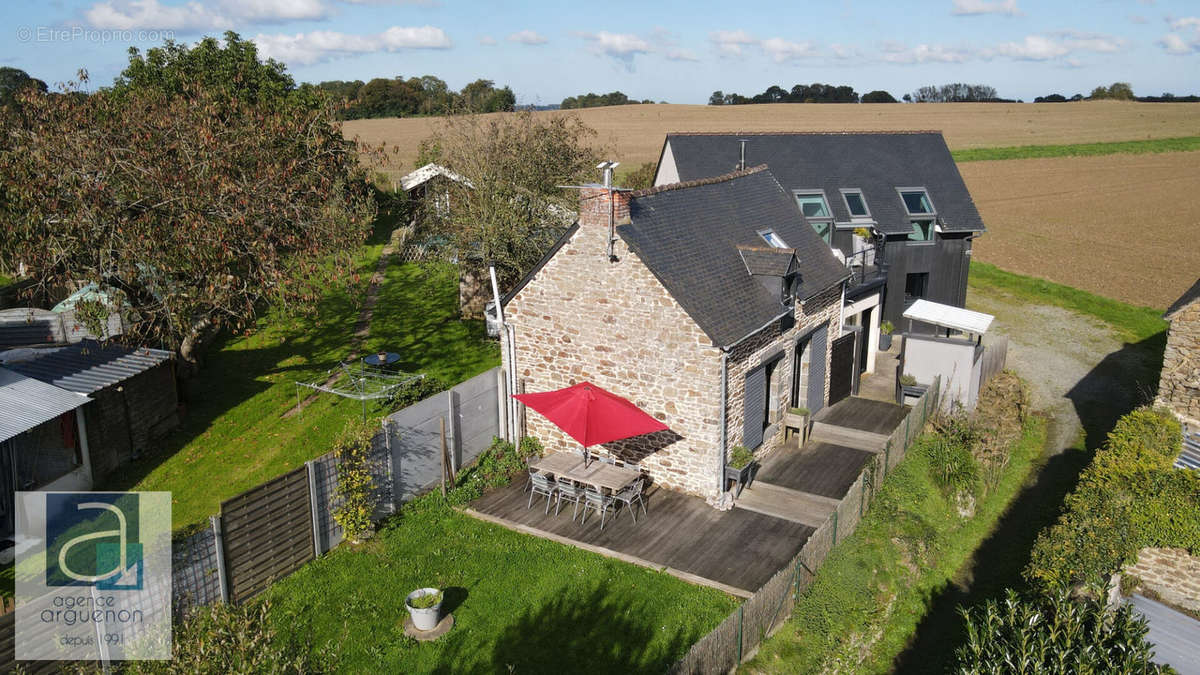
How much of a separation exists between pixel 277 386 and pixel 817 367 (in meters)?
14.4

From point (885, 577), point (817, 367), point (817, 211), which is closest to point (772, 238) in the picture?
point (817, 367)

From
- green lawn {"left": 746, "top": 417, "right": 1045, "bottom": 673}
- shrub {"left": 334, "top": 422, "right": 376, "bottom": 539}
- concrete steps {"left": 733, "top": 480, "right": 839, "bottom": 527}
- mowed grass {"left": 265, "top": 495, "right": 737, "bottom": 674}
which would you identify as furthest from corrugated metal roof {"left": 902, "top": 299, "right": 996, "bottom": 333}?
shrub {"left": 334, "top": 422, "right": 376, "bottom": 539}

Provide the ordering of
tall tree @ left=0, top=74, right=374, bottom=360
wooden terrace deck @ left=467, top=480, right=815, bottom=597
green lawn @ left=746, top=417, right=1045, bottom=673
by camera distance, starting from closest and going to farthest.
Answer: green lawn @ left=746, top=417, right=1045, bottom=673 → wooden terrace deck @ left=467, top=480, right=815, bottom=597 → tall tree @ left=0, top=74, right=374, bottom=360

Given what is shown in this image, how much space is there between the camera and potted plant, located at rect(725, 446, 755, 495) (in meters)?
14.8

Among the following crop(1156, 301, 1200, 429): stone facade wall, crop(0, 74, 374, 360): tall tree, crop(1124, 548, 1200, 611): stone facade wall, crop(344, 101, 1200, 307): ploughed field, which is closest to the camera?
crop(1124, 548, 1200, 611): stone facade wall

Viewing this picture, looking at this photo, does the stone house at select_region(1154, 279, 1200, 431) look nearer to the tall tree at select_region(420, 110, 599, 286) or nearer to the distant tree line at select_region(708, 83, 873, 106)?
the tall tree at select_region(420, 110, 599, 286)

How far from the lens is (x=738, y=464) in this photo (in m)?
15.0

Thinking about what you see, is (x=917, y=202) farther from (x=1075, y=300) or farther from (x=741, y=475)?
(x=741, y=475)

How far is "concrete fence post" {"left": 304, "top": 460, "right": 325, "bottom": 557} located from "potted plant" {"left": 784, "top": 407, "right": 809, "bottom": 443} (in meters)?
10.2

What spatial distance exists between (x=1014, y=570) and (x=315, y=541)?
525 inches

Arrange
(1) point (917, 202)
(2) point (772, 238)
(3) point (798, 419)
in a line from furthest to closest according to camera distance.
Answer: (1) point (917, 202) < (2) point (772, 238) < (3) point (798, 419)

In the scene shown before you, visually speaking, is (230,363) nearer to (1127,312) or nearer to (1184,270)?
(1127,312)

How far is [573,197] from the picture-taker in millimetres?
24578

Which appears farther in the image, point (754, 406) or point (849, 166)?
point (849, 166)
